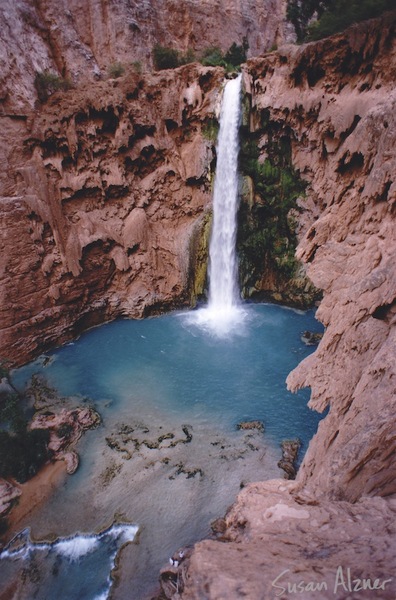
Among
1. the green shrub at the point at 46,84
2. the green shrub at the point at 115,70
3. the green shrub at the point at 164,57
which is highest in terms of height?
the green shrub at the point at 164,57

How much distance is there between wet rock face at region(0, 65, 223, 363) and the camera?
626 inches

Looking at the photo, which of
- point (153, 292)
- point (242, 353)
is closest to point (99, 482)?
point (242, 353)

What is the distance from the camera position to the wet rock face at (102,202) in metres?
15.9

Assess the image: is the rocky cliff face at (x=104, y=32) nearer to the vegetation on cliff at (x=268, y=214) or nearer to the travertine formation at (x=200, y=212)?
the travertine formation at (x=200, y=212)

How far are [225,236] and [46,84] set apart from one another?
1164 centimetres

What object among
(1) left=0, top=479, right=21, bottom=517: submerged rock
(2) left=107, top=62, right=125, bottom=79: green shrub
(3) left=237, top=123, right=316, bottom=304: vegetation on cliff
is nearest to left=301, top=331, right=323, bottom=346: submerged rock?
(3) left=237, top=123, right=316, bottom=304: vegetation on cliff

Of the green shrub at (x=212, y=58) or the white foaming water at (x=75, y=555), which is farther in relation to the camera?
the green shrub at (x=212, y=58)

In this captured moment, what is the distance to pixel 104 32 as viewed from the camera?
21.6 m

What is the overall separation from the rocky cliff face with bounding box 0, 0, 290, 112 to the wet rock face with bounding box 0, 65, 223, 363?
2213mm

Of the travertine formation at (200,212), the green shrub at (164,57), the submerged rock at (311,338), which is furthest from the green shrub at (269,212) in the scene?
the green shrub at (164,57)

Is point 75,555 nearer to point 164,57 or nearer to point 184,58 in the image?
point 164,57

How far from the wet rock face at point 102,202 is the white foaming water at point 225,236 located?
2.34 feet

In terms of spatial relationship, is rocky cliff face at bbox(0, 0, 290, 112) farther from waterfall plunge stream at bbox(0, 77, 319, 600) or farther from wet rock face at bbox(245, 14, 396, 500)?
wet rock face at bbox(245, 14, 396, 500)

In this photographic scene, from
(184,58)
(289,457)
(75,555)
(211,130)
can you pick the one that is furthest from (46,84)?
(289,457)
